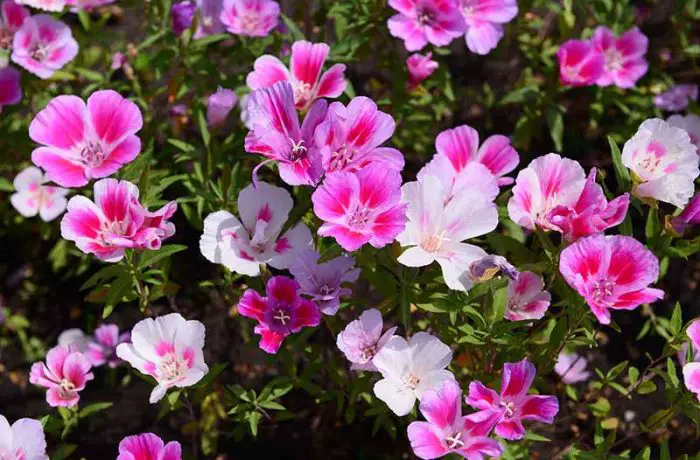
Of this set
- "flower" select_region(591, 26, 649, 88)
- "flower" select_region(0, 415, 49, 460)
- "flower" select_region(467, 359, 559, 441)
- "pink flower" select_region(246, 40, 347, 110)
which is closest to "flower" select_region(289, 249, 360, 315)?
"flower" select_region(467, 359, 559, 441)

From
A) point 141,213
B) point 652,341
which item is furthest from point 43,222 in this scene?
point 652,341

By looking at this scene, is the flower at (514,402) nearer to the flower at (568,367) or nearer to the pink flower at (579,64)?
the flower at (568,367)

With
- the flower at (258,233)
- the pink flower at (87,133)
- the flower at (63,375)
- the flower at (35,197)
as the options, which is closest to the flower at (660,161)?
the flower at (258,233)

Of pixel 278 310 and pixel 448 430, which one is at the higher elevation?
pixel 278 310

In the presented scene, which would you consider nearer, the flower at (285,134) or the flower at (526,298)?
the flower at (285,134)

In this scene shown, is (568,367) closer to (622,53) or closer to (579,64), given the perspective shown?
(579,64)

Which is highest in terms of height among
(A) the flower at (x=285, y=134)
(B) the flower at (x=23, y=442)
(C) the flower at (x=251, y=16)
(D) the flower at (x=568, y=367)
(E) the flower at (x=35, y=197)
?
(A) the flower at (x=285, y=134)

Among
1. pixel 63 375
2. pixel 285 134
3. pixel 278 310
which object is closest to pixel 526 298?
pixel 278 310
